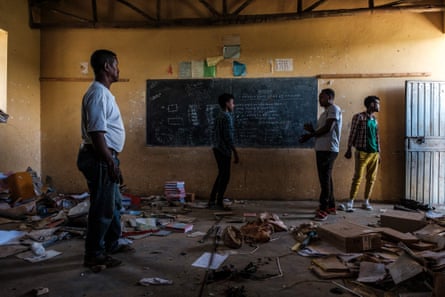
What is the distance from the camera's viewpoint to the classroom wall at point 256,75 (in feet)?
19.2

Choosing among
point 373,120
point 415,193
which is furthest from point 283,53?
point 415,193

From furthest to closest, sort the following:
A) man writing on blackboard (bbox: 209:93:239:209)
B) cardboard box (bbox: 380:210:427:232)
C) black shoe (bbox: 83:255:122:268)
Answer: man writing on blackboard (bbox: 209:93:239:209)
cardboard box (bbox: 380:210:427:232)
black shoe (bbox: 83:255:122:268)

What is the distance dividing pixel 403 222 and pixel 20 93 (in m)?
6.06

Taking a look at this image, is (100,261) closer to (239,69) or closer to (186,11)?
(239,69)

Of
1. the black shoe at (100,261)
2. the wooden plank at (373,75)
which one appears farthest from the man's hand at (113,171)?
the wooden plank at (373,75)

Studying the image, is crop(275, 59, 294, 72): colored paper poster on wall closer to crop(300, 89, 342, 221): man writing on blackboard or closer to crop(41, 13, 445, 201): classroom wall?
crop(41, 13, 445, 201): classroom wall

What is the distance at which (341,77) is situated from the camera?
595 cm

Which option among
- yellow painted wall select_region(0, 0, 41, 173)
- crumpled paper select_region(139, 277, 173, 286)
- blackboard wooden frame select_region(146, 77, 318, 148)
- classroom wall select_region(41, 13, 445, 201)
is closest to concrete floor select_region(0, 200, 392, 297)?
crumpled paper select_region(139, 277, 173, 286)

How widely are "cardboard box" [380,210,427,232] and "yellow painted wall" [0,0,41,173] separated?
5.65 meters

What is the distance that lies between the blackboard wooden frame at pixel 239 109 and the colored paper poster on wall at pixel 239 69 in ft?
0.34

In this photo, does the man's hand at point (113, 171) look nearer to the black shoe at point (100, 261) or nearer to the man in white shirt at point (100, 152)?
the man in white shirt at point (100, 152)

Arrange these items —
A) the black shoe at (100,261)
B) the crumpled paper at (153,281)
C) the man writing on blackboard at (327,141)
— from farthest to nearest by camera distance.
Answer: the man writing on blackboard at (327,141), the black shoe at (100,261), the crumpled paper at (153,281)

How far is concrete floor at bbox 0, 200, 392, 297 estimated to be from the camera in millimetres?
2490

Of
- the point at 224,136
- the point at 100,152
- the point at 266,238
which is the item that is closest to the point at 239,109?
the point at 224,136
